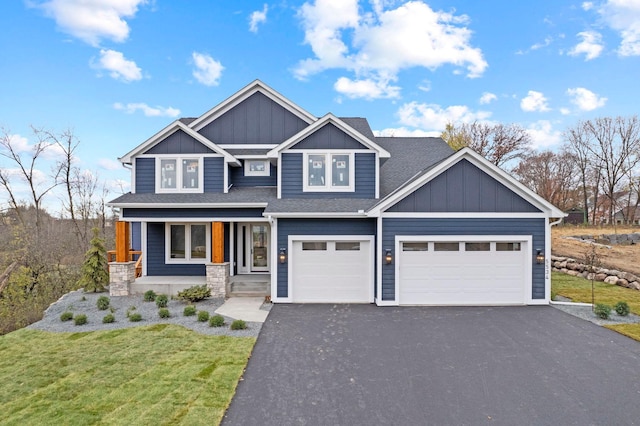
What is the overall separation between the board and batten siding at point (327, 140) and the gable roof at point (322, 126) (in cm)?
10

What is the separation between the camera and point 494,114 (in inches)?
1134

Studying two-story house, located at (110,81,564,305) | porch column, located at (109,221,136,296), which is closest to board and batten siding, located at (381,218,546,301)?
two-story house, located at (110,81,564,305)

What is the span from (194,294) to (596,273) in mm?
15868

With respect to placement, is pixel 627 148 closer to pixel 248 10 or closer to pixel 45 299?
pixel 248 10

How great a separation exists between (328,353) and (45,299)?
15049mm

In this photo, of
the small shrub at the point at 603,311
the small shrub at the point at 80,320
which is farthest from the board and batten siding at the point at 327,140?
the small shrub at the point at 603,311

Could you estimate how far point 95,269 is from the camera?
11.6 m

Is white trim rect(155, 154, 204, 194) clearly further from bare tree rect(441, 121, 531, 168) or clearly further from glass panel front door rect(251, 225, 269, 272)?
bare tree rect(441, 121, 531, 168)

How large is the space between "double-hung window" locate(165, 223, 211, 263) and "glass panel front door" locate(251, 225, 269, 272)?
182cm

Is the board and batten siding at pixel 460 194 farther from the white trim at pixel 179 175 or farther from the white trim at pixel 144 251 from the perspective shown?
the white trim at pixel 144 251

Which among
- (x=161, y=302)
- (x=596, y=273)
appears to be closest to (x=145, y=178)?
(x=161, y=302)

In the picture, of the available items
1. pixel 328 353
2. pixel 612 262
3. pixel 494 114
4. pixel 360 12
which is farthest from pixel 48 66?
pixel 494 114

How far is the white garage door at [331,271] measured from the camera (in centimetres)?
1009

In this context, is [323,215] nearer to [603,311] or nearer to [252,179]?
[252,179]
